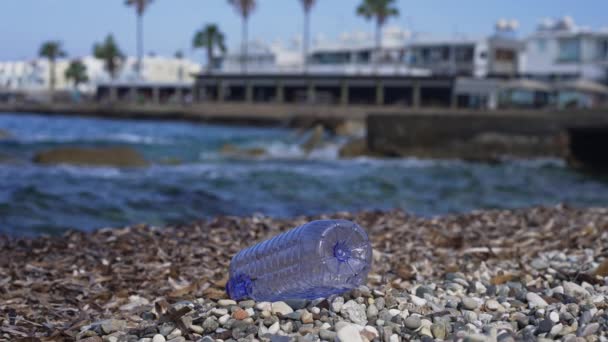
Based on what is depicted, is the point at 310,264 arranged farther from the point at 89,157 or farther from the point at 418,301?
the point at 89,157

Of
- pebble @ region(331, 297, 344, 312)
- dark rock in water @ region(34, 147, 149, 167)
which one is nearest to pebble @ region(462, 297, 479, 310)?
pebble @ region(331, 297, 344, 312)

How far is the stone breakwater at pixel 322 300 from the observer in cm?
420

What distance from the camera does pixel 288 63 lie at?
297 feet

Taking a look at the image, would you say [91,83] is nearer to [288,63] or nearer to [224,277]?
[288,63]

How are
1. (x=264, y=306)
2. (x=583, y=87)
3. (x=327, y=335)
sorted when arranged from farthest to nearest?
(x=583, y=87) → (x=264, y=306) → (x=327, y=335)

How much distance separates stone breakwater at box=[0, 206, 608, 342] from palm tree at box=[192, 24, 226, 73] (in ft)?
289

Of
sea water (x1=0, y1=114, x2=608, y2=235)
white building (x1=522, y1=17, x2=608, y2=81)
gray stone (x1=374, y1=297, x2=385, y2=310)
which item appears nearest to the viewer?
gray stone (x1=374, y1=297, x2=385, y2=310)

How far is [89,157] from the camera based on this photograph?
21344 mm

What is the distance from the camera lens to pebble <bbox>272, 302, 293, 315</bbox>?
14.7 ft

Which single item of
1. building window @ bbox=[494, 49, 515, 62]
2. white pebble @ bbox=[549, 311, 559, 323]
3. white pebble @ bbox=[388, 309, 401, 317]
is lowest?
white pebble @ bbox=[388, 309, 401, 317]

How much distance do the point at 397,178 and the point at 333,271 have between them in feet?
50.1

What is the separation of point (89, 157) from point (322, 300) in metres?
17.6

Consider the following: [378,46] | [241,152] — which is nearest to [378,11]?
[378,46]

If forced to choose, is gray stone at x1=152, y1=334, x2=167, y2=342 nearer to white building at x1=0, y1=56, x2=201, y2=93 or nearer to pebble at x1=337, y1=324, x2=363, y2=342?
pebble at x1=337, y1=324, x2=363, y2=342
